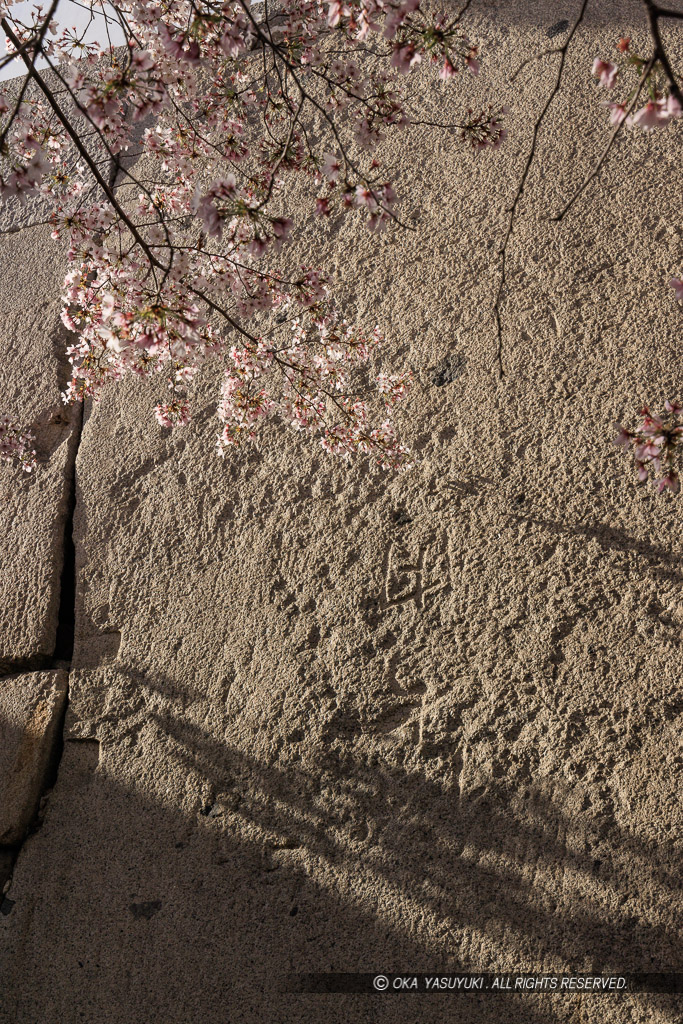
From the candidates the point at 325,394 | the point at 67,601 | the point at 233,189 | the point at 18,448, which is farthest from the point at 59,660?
the point at 233,189

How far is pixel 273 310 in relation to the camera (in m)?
2.13

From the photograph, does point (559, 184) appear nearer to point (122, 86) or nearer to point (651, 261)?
point (651, 261)

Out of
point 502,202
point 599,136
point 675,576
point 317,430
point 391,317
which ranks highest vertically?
point 599,136

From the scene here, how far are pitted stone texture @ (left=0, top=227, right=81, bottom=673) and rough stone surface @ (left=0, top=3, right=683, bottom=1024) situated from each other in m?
0.15

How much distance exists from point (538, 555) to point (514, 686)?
26 cm

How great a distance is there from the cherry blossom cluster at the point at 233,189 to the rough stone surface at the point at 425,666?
0.12 metres

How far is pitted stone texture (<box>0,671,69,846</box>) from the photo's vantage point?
1907mm

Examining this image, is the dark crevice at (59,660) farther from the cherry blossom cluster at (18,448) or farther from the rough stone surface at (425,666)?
the cherry blossom cluster at (18,448)

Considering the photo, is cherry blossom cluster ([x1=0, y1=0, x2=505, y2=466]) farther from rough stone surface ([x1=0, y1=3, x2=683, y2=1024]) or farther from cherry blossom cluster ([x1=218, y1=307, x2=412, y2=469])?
rough stone surface ([x1=0, y1=3, x2=683, y2=1024])

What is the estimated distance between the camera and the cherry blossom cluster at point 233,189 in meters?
1.31

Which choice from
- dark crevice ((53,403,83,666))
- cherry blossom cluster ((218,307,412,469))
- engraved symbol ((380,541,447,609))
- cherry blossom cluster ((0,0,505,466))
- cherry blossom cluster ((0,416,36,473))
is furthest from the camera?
cherry blossom cluster ((0,416,36,473))

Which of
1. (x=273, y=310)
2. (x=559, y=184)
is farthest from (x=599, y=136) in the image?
(x=273, y=310)

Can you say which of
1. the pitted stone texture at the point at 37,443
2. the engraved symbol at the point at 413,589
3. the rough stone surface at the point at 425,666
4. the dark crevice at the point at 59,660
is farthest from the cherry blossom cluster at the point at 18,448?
the engraved symbol at the point at 413,589

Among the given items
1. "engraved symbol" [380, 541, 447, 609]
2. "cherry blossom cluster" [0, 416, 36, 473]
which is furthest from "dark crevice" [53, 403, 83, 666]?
"engraved symbol" [380, 541, 447, 609]
